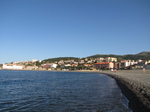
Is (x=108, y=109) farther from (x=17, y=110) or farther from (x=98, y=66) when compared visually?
(x=98, y=66)

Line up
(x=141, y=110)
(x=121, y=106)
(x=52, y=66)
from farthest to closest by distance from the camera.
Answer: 1. (x=52, y=66)
2. (x=121, y=106)
3. (x=141, y=110)

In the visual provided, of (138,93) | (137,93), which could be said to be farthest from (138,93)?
(137,93)

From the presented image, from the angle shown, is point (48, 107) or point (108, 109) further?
point (48, 107)

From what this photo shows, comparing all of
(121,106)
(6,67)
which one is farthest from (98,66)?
(121,106)

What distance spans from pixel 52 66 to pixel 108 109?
177 meters

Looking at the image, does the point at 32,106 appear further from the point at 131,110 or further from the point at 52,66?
the point at 52,66

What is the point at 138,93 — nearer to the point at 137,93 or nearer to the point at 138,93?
the point at 138,93

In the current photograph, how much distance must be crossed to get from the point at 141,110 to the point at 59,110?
4142 millimetres

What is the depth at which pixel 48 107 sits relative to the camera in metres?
9.84

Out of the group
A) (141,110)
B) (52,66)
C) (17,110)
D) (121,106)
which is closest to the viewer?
(141,110)

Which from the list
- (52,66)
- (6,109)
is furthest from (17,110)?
(52,66)

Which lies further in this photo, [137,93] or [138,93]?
[137,93]

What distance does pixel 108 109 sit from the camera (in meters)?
9.16

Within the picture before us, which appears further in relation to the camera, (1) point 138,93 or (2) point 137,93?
(2) point 137,93
